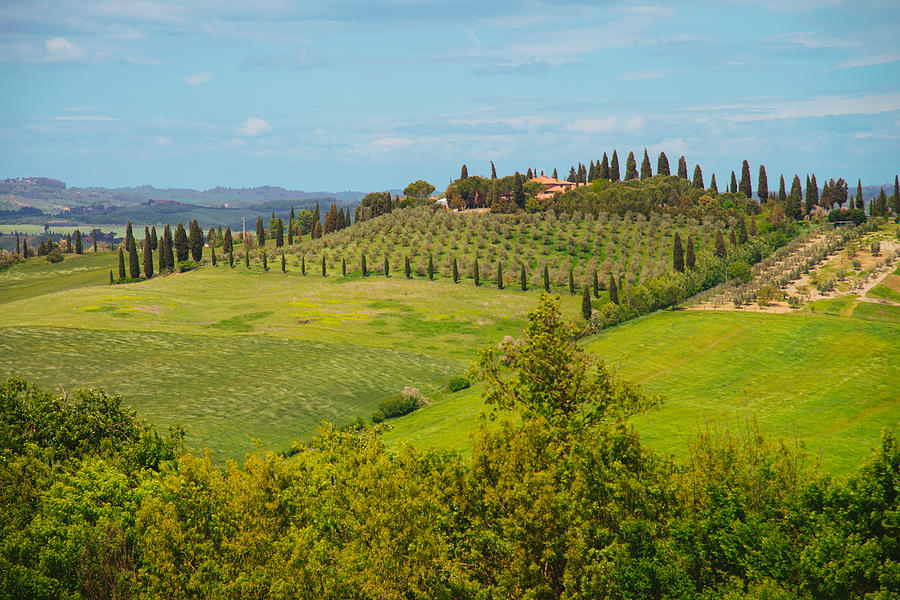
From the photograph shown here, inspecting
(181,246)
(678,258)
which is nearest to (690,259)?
A: (678,258)

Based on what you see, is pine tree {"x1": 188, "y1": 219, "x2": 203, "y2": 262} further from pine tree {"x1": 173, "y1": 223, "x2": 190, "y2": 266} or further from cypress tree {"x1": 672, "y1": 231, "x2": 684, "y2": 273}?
cypress tree {"x1": 672, "y1": 231, "x2": 684, "y2": 273}

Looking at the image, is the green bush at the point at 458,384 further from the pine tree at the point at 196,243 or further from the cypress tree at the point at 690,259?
the pine tree at the point at 196,243

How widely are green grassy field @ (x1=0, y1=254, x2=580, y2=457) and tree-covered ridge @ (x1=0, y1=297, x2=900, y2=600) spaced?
2927 cm

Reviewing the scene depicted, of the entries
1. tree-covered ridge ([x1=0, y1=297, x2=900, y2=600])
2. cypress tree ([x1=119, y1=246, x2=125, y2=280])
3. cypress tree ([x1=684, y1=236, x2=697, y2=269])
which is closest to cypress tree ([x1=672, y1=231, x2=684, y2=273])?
cypress tree ([x1=684, y1=236, x2=697, y2=269])

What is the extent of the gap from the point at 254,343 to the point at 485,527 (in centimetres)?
8352

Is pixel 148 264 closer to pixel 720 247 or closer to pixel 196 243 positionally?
pixel 196 243

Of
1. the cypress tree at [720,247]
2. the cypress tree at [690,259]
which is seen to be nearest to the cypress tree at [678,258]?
the cypress tree at [690,259]

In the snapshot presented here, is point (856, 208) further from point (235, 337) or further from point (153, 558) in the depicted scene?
point (153, 558)

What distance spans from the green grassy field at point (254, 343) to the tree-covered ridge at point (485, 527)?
2927cm

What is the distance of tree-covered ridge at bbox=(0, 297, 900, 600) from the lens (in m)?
29.0

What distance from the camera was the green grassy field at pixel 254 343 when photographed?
82.7 meters

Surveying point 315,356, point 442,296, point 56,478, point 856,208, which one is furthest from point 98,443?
point 856,208

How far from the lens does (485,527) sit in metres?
33.3

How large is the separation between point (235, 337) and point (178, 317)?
71.5 feet
